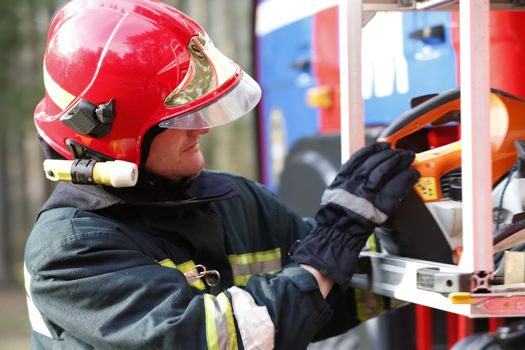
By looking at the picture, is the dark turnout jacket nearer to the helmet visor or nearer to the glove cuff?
the glove cuff

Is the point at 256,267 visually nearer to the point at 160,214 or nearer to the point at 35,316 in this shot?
the point at 160,214

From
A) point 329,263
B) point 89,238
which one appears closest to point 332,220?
point 329,263

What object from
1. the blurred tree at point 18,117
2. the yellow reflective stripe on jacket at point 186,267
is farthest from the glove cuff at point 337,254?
the blurred tree at point 18,117

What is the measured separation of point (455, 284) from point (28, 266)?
94cm

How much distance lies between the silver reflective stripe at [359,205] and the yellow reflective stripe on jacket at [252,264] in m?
0.38

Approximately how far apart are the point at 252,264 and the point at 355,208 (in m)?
0.45

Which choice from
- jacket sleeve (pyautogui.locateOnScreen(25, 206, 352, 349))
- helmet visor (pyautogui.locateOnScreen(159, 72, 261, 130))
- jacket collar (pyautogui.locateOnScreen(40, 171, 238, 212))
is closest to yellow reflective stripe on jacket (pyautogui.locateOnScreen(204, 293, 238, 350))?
jacket sleeve (pyautogui.locateOnScreen(25, 206, 352, 349))

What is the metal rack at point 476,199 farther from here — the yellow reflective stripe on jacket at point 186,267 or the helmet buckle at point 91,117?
the helmet buckle at point 91,117

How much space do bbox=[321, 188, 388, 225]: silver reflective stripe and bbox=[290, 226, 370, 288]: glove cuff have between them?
1.5 inches

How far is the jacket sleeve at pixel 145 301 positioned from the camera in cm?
182

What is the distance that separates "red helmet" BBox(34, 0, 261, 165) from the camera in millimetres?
1993

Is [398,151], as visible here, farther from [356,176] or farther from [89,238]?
[89,238]

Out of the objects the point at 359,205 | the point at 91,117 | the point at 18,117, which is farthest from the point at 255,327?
the point at 18,117

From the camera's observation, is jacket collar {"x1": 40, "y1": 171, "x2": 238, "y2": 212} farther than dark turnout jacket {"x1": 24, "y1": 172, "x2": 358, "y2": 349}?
Yes
